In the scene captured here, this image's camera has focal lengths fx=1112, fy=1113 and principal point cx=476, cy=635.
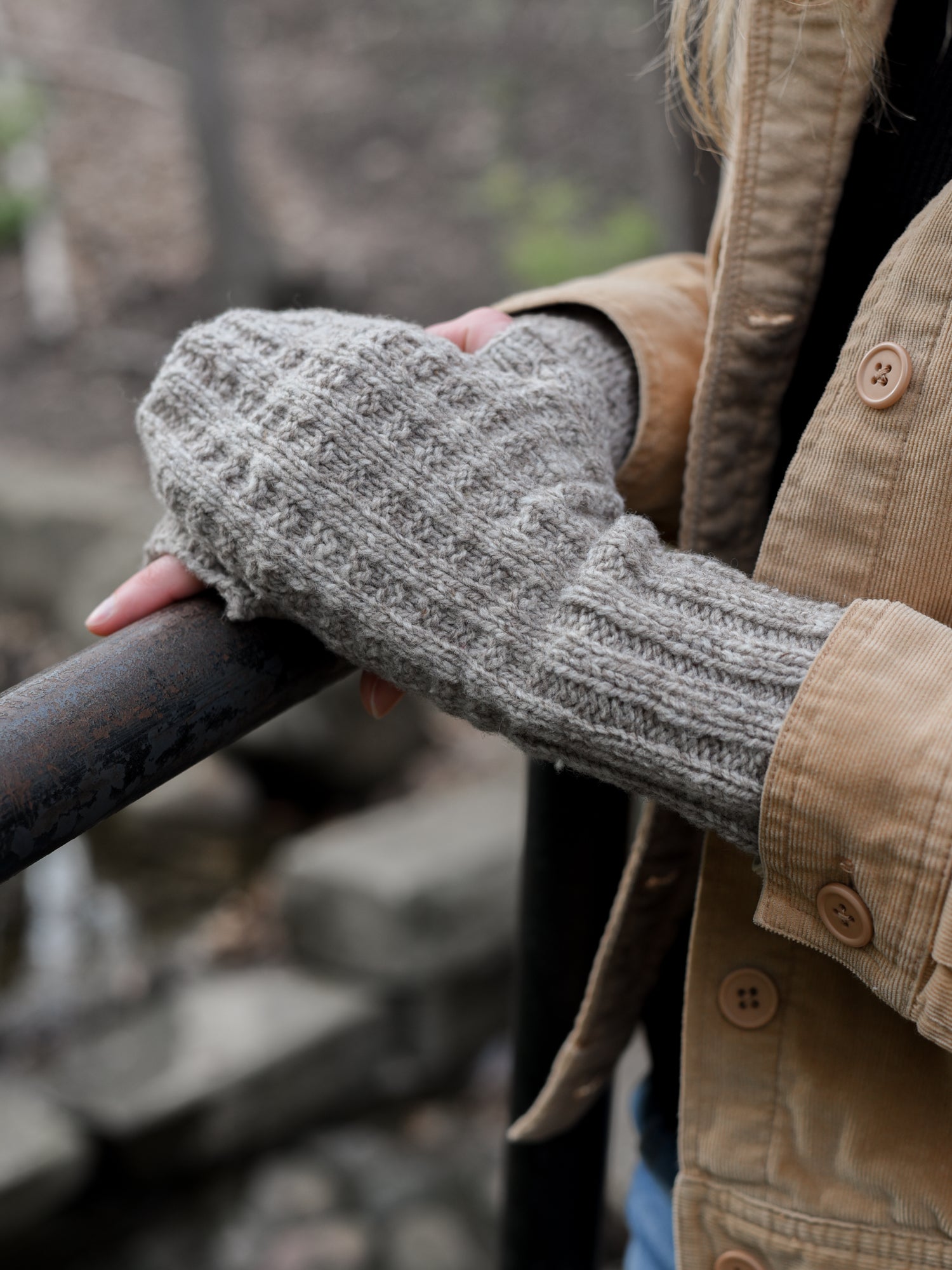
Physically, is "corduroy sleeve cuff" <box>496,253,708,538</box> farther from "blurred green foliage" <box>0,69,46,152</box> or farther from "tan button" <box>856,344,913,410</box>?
"blurred green foliage" <box>0,69,46,152</box>

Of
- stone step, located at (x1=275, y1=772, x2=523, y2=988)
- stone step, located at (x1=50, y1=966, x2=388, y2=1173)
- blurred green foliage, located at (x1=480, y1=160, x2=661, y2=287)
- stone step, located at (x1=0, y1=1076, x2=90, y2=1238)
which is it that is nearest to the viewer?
stone step, located at (x1=0, y1=1076, x2=90, y2=1238)

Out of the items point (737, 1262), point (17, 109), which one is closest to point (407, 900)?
point (737, 1262)

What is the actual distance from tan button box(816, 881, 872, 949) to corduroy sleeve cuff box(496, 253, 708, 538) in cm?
43

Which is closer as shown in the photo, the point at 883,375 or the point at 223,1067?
the point at 883,375

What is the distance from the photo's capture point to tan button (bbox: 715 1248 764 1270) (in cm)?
87

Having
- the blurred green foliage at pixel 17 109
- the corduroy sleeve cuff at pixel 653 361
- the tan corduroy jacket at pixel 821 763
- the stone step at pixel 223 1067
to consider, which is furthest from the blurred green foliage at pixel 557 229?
the tan corduroy jacket at pixel 821 763

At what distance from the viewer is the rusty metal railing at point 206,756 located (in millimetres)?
634

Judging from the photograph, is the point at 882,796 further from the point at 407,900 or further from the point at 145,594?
the point at 407,900

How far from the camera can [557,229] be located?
25.3 feet

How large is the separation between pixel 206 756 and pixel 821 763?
0.40 m

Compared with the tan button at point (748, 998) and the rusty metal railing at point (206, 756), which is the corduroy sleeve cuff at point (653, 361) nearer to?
the rusty metal railing at point (206, 756)

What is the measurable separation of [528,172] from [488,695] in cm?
837

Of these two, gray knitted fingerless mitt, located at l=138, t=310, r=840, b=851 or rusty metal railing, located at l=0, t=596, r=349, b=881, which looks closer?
rusty metal railing, located at l=0, t=596, r=349, b=881

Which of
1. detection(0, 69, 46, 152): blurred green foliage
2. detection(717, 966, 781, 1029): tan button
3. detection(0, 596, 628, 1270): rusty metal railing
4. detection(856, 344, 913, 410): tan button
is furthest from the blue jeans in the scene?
detection(0, 69, 46, 152): blurred green foliage
